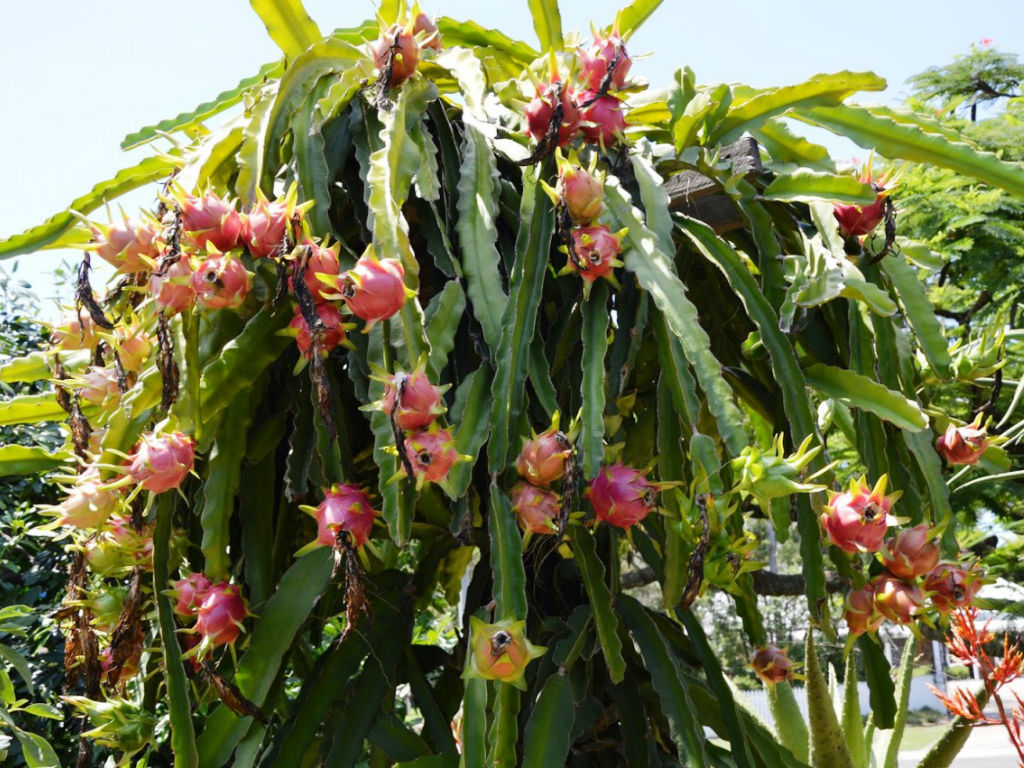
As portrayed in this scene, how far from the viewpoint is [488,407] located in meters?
0.80

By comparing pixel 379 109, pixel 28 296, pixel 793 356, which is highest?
pixel 28 296

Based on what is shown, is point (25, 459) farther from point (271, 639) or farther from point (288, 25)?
point (288, 25)

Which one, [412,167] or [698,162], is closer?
[412,167]

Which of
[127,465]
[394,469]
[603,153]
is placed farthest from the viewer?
[603,153]

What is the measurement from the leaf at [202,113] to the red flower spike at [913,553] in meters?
0.86

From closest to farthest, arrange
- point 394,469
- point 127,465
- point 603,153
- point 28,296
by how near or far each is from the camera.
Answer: point 394,469, point 127,465, point 603,153, point 28,296

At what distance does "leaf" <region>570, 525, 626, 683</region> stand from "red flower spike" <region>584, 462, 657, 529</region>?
0.05 metres

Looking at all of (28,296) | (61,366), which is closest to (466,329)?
(61,366)

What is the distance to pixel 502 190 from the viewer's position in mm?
973

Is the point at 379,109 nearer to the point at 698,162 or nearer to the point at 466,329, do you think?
the point at 466,329

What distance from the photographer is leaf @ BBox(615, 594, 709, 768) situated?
86cm

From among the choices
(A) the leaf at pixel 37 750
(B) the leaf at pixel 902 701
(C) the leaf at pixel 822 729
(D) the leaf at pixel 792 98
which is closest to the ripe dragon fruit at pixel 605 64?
(D) the leaf at pixel 792 98

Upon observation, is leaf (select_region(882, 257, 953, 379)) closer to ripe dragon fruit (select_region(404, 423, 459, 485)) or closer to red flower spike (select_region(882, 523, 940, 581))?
red flower spike (select_region(882, 523, 940, 581))

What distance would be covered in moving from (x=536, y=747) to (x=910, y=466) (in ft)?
1.60
